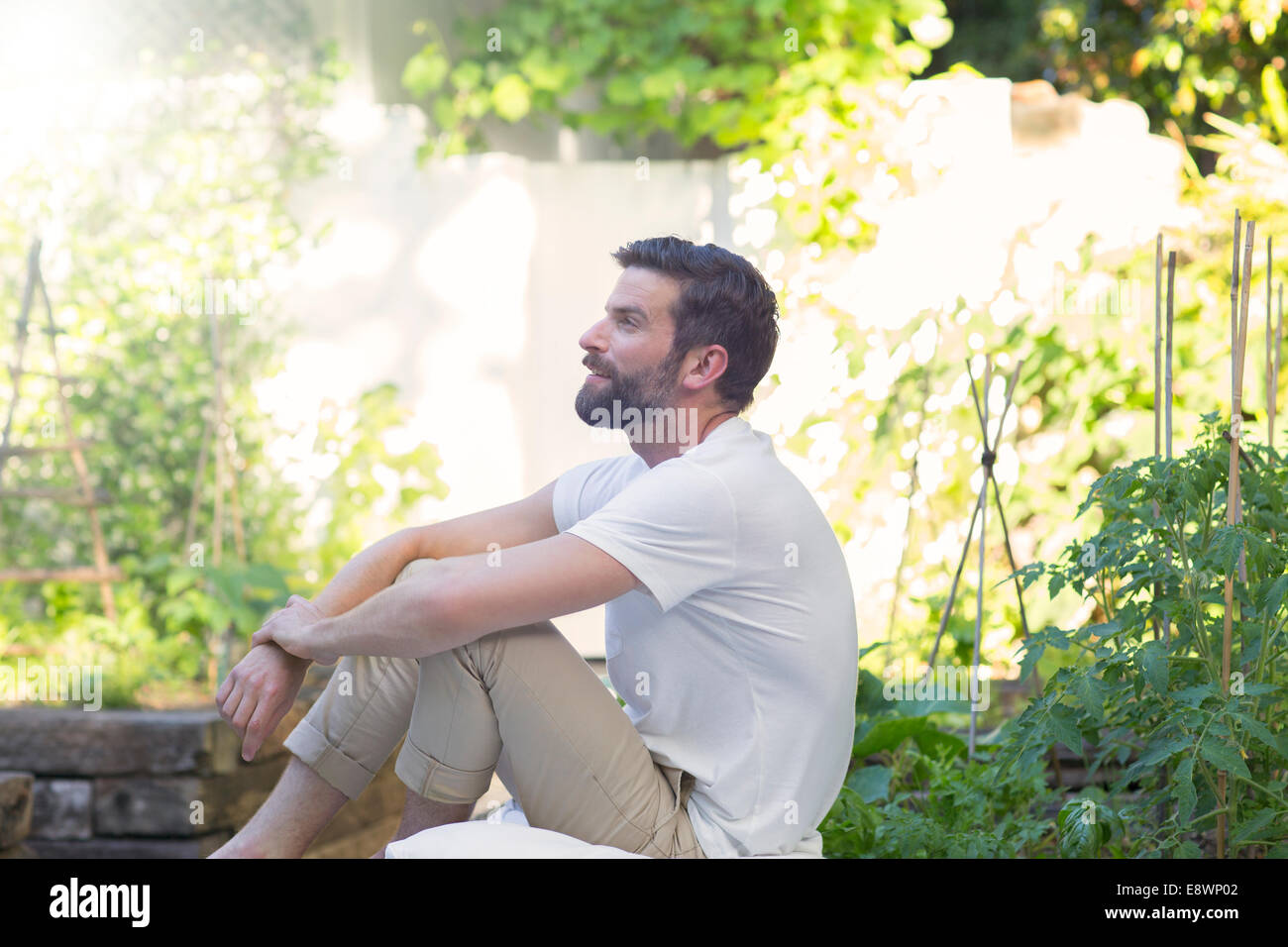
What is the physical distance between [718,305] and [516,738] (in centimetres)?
72

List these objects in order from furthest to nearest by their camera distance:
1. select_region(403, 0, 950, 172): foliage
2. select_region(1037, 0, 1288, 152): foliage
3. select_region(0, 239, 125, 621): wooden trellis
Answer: select_region(1037, 0, 1288, 152): foliage
select_region(403, 0, 950, 172): foliage
select_region(0, 239, 125, 621): wooden trellis

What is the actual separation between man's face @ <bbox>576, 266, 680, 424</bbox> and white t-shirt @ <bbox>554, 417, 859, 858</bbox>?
0.48 ft

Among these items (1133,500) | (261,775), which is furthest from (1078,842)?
(261,775)

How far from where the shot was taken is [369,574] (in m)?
1.96

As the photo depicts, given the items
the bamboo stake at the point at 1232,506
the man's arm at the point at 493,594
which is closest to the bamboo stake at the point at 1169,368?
the bamboo stake at the point at 1232,506

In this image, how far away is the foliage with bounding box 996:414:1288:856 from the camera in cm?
171

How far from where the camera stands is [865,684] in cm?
261

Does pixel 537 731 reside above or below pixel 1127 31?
below

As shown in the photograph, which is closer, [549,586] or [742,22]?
[549,586]

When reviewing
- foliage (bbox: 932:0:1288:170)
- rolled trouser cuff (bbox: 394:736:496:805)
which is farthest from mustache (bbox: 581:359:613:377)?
foliage (bbox: 932:0:1288:170)

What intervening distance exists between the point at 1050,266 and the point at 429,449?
2.05 m

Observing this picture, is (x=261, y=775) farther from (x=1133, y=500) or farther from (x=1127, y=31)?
(x=1127, y=31)

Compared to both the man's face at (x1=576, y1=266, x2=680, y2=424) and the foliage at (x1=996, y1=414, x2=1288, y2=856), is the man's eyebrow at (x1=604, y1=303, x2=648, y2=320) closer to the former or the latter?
the man's face at (x1=576, y1=266, x2=680, y2=424)
